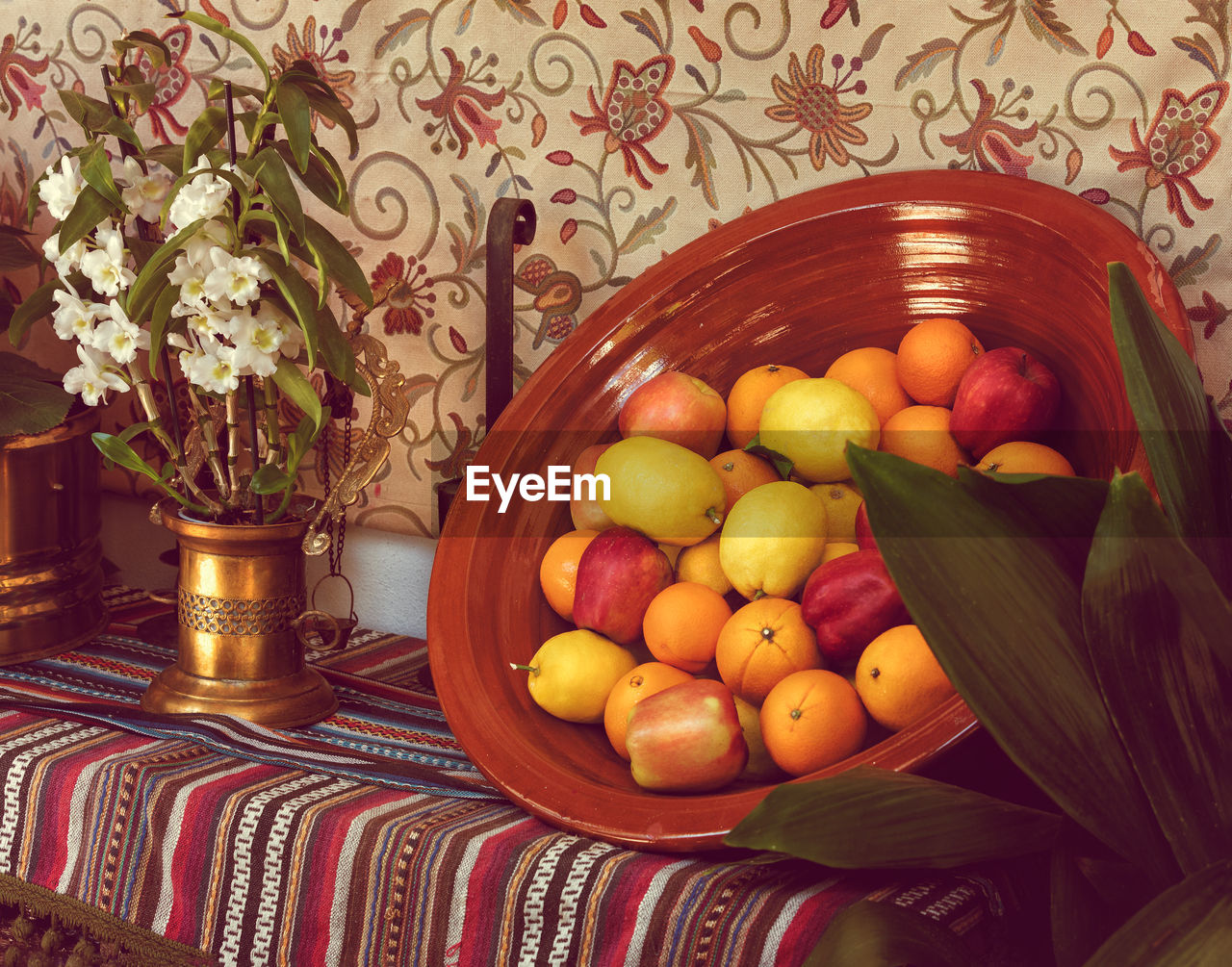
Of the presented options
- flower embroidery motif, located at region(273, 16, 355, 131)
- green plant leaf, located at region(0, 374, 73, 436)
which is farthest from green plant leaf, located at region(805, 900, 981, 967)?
flower embroidery motif, located at region(273, 16, 355, 131)

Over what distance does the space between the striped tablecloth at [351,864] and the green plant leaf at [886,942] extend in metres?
0.06

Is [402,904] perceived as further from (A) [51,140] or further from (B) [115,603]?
(A) [51,140]

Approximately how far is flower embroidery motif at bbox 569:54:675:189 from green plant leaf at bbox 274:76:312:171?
0.37 m

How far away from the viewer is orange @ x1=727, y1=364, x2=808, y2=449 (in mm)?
866

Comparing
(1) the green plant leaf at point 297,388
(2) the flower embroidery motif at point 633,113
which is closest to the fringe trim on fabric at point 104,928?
(1) the green plant leaf at point 297,388

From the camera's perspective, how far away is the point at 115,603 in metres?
1.25

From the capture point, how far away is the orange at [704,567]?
80 cm

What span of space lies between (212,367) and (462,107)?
1.55ft

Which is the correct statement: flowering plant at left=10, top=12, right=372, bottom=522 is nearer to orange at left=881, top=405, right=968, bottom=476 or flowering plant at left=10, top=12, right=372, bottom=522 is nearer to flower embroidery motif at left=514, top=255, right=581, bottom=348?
flower embroidery motif at left=514, top=255, right=581, bottom=348

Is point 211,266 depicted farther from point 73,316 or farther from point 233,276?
point 73,316

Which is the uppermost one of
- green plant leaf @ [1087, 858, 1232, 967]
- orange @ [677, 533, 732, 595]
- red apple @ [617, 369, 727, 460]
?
red apple @ [617, 369, 727, 460]

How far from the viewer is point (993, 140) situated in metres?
0.93

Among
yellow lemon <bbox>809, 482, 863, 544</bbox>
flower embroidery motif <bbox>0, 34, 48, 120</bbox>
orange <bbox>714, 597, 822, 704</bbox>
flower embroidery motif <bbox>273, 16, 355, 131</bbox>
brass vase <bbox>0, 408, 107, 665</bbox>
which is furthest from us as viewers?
flower embroidery motif <bbox>0, 34, 48, 120</bbox>

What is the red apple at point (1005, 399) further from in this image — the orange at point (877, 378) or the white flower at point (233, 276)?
the white flower at point (233, 276)
